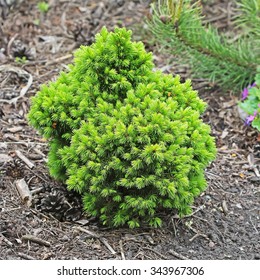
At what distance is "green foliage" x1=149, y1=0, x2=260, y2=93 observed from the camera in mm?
4129

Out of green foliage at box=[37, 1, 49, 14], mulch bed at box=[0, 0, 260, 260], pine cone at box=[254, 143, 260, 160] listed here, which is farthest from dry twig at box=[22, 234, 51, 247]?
green foliage at box=[37, 1, 49, 14]

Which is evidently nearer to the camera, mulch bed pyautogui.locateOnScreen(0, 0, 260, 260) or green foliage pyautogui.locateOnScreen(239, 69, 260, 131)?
mulch bed pyautogui.locateOnScreen(0, 0, 260, 260)

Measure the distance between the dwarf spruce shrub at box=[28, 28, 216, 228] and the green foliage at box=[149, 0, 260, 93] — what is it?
103 centimetres

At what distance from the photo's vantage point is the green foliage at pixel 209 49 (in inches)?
163

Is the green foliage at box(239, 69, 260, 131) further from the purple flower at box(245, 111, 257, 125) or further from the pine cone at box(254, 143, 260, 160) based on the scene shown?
the pine cone at box(254, 143, 260, 160)

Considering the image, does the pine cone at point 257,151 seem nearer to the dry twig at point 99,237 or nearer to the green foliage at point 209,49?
the green foliage at point 209,49

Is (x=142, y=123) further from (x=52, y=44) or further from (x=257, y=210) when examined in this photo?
(x=52, y=44)

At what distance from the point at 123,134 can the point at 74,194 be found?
586mm

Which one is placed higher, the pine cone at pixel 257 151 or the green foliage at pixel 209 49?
the green foliage at pixel 209 49

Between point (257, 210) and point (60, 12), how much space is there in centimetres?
254

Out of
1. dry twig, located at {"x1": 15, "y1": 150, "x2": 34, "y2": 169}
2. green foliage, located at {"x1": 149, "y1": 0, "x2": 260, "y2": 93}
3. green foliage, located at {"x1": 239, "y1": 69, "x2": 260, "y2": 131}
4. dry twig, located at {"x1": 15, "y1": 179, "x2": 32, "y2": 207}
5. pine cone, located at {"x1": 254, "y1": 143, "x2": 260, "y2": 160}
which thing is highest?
green foliage, located at {"x1": 149, "y1": 0, "x2": 260, "y2": 93}

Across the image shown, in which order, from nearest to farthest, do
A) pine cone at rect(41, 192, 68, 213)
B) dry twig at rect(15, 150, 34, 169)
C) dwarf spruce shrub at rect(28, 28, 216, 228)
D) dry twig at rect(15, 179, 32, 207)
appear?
dwarf spruce shrub at rect(28, 28, 216, 228) → pine cone at rect(41, 192, 68, 213) → dry twig at rect(15, 179, 32, 207) → dry twig at rect(15, 150, 34, 169)

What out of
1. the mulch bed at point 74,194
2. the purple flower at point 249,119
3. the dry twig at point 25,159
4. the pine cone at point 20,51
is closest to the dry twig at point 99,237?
the mulch bed at point 74,194

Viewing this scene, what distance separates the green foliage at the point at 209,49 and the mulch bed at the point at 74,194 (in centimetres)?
13
